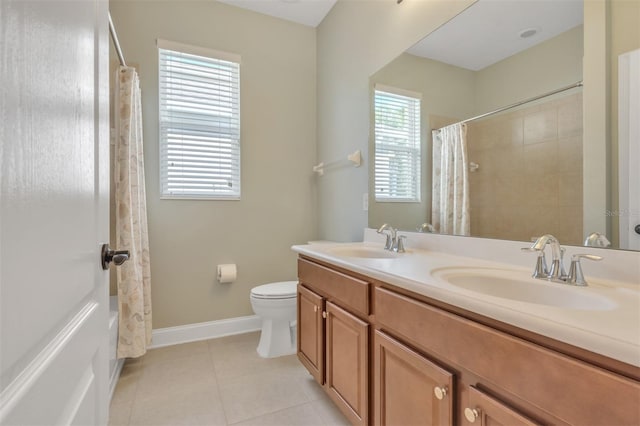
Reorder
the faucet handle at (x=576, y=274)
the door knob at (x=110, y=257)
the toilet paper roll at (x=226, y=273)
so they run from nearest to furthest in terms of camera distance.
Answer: the door knob at (x=110, y=257) < the faucet handle at (x=576, y=274) < the toilet paper roll at (x=226, y=273)

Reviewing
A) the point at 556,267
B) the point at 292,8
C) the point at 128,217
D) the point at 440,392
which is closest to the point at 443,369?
the point at 440,392

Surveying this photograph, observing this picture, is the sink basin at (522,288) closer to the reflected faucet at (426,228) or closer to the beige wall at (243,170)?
the reflected faucet at (426,228)

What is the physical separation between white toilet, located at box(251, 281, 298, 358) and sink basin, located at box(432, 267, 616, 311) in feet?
4.20

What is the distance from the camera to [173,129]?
2.38m

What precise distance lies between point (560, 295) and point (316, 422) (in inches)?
49.1

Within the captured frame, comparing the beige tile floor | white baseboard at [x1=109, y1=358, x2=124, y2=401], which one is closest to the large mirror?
the beige tile floor

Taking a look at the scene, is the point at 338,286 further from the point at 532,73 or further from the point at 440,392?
the point at 532,73

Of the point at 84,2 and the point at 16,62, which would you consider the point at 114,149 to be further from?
the point at 16,62

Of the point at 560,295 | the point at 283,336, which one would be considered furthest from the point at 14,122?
the point at 283,336

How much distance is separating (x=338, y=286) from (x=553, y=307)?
85cm

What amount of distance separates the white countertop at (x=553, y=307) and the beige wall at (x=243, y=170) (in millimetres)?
1592

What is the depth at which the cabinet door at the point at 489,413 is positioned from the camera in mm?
654

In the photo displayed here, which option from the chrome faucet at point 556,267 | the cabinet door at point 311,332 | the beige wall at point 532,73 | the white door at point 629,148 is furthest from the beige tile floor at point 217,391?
the beige wall at point 532,73

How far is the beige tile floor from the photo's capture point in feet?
4.92
